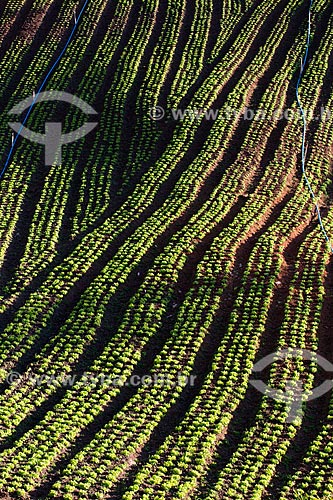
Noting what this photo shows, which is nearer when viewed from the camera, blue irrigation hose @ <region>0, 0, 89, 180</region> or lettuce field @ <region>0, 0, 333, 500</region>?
lettuce field @ <region>0, 0, 333, 500</region>

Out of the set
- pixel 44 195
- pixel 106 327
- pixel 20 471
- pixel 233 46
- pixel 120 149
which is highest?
pixel 233 46

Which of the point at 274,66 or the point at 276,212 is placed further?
the point at 274,66

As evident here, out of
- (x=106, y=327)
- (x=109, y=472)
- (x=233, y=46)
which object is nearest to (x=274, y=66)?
(x=233, y=46)

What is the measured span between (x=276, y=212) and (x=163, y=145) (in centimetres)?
628

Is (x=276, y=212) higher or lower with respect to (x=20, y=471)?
higher

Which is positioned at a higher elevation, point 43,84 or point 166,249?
point 43,84

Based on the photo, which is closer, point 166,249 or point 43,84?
point 166,249

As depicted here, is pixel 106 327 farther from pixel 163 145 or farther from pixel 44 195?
pixel 163 145

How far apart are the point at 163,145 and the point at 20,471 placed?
1590cm

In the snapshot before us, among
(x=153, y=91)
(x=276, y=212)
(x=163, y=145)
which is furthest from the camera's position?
(x=153, y=91)

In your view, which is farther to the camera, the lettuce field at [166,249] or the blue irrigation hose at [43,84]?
the blue irrigation hose at [43,84]

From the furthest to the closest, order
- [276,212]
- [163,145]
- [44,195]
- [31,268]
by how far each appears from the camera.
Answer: [163,145] < [44,195] < [276,212] < [31,268]

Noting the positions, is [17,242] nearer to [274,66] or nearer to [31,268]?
[31,268]

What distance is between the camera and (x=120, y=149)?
93.5 ft
